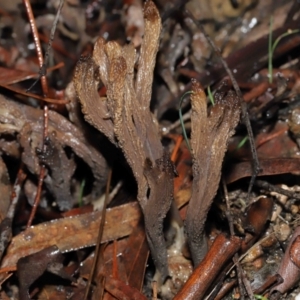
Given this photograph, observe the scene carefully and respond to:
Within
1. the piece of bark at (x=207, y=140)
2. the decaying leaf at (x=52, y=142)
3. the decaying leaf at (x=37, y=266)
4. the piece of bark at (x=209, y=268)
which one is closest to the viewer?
the piece of bark at (x=207, y=140)

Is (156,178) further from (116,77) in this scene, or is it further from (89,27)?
(89,27)

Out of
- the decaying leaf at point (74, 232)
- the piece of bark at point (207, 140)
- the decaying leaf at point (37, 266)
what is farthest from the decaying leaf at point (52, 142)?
the piece of bark at point (207, 140)

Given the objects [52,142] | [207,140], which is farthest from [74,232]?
[207,140]

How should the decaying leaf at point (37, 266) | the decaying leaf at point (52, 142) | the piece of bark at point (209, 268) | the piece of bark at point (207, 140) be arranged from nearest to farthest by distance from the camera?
the piece of bark at point (207, 140)
the piece of bark at point (209, 268)
the decaying leaf at point (37, 266)
the decaying leaf at point (52, 142)

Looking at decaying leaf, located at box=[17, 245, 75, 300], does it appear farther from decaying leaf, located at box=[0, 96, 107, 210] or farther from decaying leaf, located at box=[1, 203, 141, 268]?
decaying leaf, located at box=[0, 96, 107, 210]

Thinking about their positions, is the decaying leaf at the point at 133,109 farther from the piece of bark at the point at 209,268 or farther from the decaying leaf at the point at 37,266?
the decaying leaf at the point at 37,266

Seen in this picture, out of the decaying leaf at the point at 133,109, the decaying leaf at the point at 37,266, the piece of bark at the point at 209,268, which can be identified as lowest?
the piece of bark at the point at 209,268

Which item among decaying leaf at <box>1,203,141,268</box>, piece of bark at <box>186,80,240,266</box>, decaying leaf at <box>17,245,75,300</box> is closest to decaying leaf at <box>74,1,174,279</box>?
piece of bark at <box>186,80,240,266</box>
